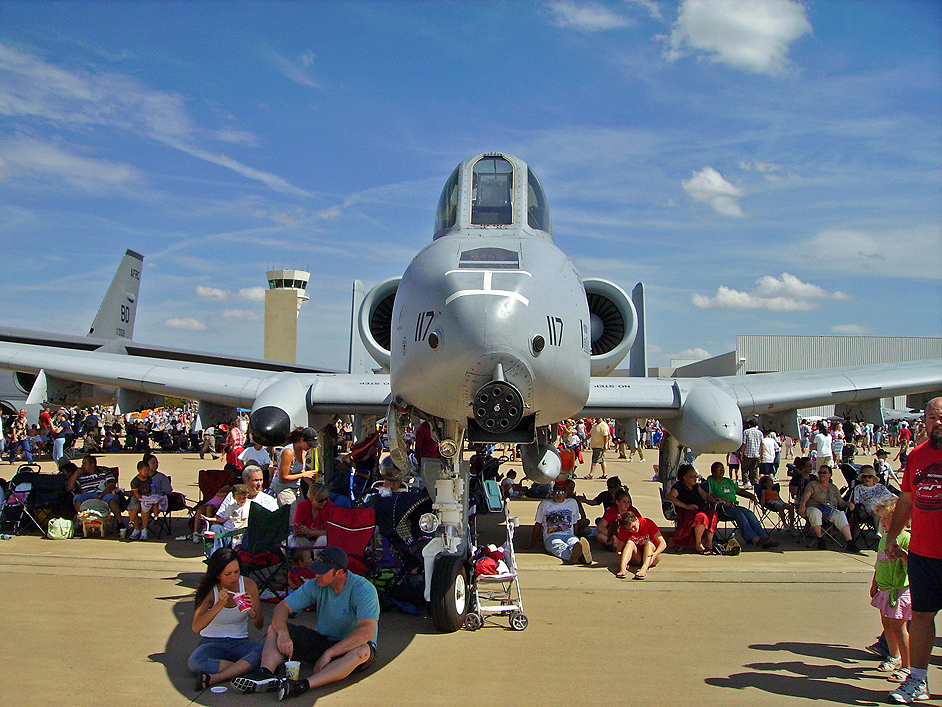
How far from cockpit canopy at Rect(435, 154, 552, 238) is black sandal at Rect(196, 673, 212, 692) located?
3.72 meters

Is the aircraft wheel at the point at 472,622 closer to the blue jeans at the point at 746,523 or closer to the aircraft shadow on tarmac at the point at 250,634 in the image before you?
the aircraft shadow on tarmac at the point at 250,634

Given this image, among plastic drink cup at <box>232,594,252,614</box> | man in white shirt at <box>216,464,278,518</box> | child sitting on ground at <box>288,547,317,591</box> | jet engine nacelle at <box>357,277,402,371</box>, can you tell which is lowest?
child sitting on ground at <box>288,547,317,591</box>

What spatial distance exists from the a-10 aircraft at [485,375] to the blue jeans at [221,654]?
140cm

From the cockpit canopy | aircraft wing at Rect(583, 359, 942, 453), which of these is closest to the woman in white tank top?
the cockpit canopy

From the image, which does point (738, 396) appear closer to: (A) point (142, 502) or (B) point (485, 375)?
(B) point (485, 375)

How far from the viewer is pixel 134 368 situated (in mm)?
10438

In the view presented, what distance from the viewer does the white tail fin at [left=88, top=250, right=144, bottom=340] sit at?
2284 cm

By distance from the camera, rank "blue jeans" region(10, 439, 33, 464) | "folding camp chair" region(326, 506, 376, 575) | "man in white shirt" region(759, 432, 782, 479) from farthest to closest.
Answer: "blue jeans" region(10, 439, 33, 464) < "man in white shirt" region(759, 432, 782, 479) < "folding camp chair" region(326, 506, 376, 575)

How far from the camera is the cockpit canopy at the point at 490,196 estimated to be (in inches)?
236

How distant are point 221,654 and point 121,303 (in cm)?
2145

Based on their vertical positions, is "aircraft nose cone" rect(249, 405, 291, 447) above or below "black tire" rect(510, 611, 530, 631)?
above

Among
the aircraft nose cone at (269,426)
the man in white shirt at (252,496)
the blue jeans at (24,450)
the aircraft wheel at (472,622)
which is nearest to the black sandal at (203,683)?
the aircraft wheel at (472,622)

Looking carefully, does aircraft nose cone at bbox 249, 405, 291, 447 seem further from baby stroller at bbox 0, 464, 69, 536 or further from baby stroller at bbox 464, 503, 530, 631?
baby stroller at bbox 0, 464, 69, 536

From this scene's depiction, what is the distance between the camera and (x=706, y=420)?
8648 millimetres
